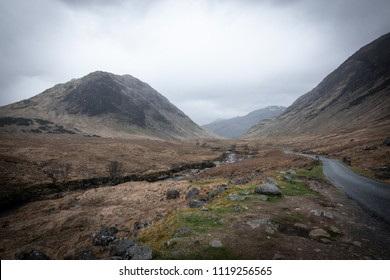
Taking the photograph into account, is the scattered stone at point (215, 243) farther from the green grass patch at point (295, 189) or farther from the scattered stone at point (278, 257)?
the green grass patch at point (295, 189)

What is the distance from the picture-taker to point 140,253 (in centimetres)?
1298

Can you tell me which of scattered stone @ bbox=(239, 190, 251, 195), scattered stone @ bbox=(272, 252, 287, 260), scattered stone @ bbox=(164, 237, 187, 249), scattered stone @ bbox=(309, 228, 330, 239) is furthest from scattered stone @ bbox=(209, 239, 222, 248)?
scattered stone @ bbox=(239, 190, 251, 195)

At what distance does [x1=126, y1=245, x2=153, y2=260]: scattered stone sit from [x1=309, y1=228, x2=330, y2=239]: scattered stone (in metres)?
9.46

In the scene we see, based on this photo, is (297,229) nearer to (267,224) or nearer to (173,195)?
(267,224)

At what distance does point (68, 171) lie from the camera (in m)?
56.0

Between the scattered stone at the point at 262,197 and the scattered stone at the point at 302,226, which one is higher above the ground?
the scattered stone at the point at 262,197

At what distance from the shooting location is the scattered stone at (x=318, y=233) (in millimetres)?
14414

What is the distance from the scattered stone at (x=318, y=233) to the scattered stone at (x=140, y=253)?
31.0ft

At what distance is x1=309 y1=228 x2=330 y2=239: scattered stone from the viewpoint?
47.3 ft

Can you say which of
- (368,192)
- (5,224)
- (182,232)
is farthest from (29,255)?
(368,192)

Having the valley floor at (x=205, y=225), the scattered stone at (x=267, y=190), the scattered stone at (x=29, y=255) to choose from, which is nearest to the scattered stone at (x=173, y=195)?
the valley floor at (x=205, y=225)

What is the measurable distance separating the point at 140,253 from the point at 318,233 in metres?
10.6

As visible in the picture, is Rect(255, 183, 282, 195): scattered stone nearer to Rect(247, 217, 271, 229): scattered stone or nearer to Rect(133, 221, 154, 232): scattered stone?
Rect(247, 217, 271, 229): scattered stone

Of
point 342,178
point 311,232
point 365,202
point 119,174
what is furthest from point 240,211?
point 119,174
